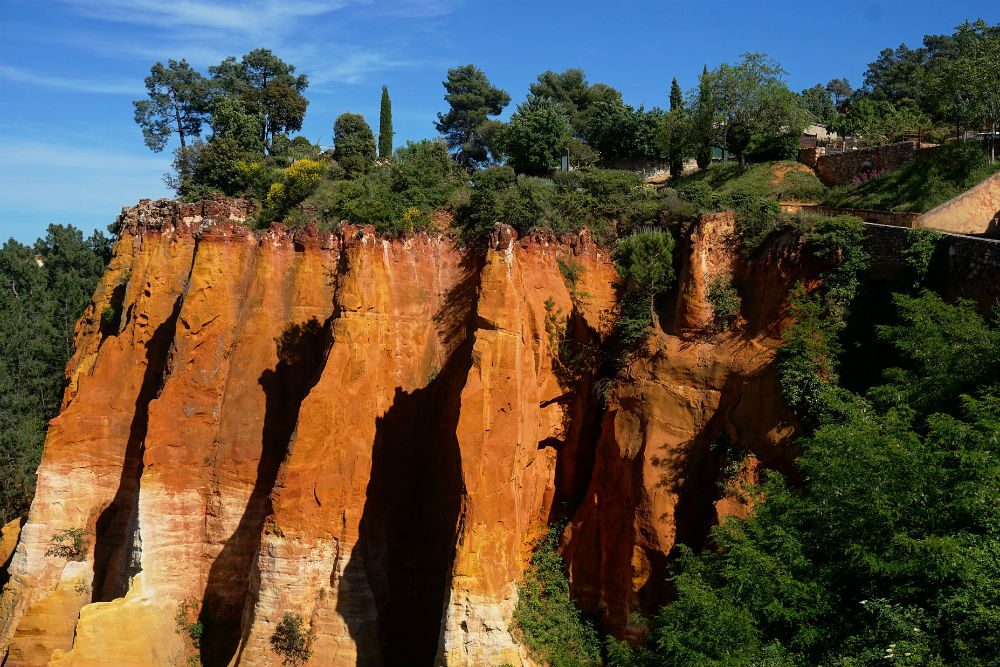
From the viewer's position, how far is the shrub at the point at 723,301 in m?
18.5

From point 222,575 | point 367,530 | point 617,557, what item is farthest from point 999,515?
point 222,575

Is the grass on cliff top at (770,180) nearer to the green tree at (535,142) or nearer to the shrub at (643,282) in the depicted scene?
the green tree at (535,142)

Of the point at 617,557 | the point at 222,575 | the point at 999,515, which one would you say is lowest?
the point at 222,575

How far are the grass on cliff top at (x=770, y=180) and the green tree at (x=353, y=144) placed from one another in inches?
450

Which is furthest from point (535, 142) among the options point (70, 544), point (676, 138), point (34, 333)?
point (34, 333)

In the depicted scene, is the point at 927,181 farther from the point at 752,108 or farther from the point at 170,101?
the point at 170,101

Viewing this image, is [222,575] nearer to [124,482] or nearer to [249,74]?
[124,482]

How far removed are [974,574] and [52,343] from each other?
4327 cm

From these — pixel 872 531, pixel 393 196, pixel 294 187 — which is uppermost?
Answer: pixel 294 187

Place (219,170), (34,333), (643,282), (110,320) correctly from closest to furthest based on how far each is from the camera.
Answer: (643,282)
(110,320)
(219,170)
(34,333)

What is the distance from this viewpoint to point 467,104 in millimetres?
57875

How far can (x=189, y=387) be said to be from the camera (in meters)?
23.7

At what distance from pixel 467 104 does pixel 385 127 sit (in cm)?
1355

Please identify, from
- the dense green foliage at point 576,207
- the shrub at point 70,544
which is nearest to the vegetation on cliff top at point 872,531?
the dense green foliage at point 576,207
